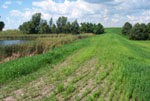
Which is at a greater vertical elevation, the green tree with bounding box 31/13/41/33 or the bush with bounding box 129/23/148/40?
the green tree with bounding box 31/13/41/33

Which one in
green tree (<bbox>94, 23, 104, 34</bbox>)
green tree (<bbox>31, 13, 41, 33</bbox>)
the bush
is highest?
green tree (<bbox>31, 13, 41, 33</bbox>)

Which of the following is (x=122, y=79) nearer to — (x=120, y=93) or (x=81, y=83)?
(x=120, y=93)

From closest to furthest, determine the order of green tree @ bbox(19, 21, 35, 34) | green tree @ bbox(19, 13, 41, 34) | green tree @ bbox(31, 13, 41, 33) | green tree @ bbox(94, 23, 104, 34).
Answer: green tree @ bbox(19, 21, 35, 34), green tree @ bbox(19, 13, 41, 34), green tree @ bbox(31, 13, 41, 33), green tree @ bbox(94, 23, 104, 34)

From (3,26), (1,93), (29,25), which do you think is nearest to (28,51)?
(1,93)

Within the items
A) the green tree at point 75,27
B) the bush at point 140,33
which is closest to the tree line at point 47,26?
the green tree at point 75,27

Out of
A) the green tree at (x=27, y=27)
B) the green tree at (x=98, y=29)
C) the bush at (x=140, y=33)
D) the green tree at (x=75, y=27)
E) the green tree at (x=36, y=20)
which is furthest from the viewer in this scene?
the green tree at (x=98, y=29)

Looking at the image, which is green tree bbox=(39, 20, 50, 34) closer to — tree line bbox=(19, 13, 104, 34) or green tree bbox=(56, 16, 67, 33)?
tree line bbox=(19, 13, 104, 34)

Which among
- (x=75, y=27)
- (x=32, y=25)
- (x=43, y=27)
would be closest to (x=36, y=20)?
(x=32, y=25)

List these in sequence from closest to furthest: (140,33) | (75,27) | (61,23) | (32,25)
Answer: (140,33) < (32,25) < (75,27) < (61,23)

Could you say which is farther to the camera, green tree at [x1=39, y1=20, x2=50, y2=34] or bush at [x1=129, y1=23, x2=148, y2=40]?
green tree at [x1=39, y1=20, x2=50, y2=34]

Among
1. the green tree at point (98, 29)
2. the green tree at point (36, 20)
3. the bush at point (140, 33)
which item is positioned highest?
the green tree at point (36, 20)

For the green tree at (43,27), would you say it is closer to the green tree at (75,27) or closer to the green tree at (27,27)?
the green tree at (27,27)

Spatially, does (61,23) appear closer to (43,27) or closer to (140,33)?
(43,27)

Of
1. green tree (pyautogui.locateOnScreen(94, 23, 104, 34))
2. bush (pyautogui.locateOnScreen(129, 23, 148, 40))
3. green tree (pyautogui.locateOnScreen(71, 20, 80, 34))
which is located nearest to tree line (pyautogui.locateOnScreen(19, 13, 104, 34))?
green tree (pyautogui.locateOnScreen(71, 20, 80, 34))
